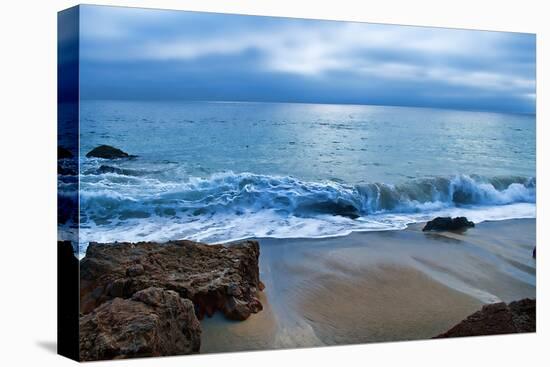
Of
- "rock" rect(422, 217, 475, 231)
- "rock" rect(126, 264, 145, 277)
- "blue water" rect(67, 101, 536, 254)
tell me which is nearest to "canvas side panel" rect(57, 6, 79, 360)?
"blue water" rect(67, 101, 536, 254)

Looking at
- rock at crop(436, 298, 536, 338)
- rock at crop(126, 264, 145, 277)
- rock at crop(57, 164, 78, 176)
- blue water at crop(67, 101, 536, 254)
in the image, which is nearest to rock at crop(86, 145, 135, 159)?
blue water at crop(67, 101, 536, 254)

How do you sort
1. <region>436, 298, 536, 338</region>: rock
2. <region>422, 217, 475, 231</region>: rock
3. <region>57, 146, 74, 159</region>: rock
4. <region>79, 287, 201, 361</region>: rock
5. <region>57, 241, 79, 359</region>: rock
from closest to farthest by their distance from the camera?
<region>79, 287, 201, 361</region>: rock
<region>57, 241, 79, 359</region>: rock
<region>57, 146, 74, 159</region>: rock
<region>436, 298, 536, 338</region>: rock
<region>422, 217, 475, 231</region>: rock

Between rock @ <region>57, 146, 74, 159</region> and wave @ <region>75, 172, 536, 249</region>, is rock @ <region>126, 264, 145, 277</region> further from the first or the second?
rock @ <region>57, 146, 74, 159</region>

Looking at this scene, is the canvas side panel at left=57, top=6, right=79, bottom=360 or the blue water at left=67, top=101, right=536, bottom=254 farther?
the blue water at left=67, top=101, right=536, bottom=254

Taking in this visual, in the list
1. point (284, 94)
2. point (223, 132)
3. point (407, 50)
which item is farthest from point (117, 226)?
point (407, 50)

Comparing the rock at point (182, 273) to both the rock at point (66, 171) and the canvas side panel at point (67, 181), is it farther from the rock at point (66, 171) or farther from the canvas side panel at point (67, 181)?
the rock at point (66, 171)

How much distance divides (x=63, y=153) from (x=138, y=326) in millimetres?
1476

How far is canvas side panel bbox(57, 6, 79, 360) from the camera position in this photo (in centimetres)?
731

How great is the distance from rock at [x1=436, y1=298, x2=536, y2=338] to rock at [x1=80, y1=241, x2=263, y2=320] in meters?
1.88

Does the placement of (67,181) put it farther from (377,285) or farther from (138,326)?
(377,285)

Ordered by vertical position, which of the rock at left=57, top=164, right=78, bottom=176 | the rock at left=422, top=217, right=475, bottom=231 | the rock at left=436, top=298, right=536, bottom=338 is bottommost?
the rock at left=436, top=298, right=536, bottom=338

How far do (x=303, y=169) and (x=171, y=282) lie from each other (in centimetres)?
151

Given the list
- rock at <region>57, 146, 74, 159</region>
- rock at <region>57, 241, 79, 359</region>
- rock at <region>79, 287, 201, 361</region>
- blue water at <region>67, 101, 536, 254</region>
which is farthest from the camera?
blue water at <region>67, 101, 536, 254</region>

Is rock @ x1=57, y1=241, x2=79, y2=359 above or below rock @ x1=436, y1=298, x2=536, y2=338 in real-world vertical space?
above
